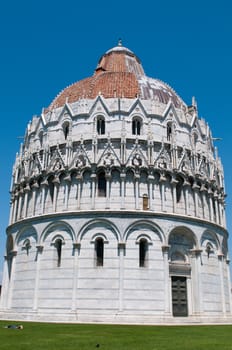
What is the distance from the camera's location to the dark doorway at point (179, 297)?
3356 cm

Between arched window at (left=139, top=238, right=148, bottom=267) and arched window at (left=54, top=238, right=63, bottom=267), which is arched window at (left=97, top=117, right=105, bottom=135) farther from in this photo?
arched window at (left=139, top=238, right=148, bottom=267)

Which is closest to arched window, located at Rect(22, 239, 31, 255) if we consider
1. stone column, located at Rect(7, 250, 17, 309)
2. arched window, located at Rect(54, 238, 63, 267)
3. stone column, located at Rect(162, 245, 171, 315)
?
stone column, located at Rect(7, 250, 17, 309)

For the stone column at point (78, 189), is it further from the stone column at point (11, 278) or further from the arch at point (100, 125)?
the stone column at point (11, 278)

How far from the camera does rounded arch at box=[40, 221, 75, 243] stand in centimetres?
3420

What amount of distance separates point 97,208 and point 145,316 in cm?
1036

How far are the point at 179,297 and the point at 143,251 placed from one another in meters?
5.49

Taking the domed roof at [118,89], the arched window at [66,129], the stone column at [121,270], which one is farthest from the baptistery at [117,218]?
the arched window at [66,129]

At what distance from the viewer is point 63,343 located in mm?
16016

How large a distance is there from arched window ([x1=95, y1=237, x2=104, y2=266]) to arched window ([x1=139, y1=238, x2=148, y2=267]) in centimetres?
347

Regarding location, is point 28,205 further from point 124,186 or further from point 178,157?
point 178,157

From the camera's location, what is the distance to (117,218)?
33.6 m

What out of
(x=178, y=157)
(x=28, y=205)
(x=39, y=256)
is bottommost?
(x=39, y=256)

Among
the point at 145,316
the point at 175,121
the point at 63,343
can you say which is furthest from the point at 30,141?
the point at 63,343

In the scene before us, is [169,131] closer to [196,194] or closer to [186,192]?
[186,192]
